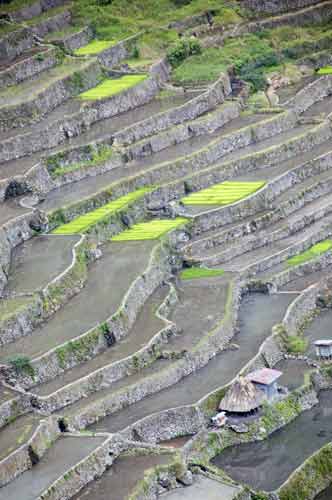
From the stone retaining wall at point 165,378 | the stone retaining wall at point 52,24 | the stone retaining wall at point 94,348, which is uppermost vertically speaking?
the stone retaining wall at point 52,24

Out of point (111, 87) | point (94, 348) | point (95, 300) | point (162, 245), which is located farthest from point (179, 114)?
point (94, 348)

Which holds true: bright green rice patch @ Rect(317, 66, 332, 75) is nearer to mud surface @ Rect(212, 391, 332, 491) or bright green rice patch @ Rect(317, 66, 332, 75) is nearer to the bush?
the bush

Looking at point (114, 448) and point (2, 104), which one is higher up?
point (2, 104)

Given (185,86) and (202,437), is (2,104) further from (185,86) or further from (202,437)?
(202,437)

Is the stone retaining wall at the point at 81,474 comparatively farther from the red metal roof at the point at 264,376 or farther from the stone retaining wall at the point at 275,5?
the stone retaining wall at the point at 275,5

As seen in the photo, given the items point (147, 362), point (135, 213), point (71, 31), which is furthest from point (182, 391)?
point (71, 31)

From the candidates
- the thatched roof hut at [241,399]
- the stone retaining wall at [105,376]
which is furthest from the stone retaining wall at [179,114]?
the thatched roof hut at [241,399]
